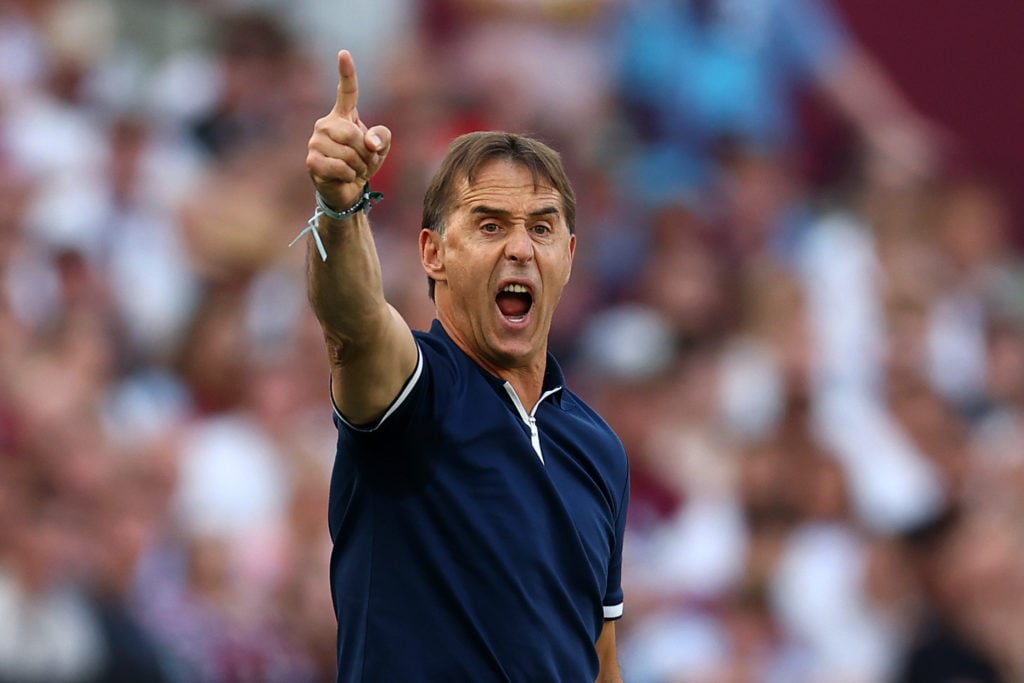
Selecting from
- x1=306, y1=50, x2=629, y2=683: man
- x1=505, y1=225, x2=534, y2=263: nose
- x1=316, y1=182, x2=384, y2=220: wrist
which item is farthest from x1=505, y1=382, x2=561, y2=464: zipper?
x1=316, y1=182, x2=384, y2=220: wrist

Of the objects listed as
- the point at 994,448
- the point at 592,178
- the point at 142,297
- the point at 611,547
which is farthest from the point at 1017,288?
the point at 611,547

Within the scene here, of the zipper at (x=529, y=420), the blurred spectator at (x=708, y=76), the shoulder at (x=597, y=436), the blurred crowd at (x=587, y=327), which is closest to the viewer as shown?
the zipper at (x=529, y=420)

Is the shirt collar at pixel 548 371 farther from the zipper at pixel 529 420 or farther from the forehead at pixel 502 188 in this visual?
the forehead at pixel 502 188

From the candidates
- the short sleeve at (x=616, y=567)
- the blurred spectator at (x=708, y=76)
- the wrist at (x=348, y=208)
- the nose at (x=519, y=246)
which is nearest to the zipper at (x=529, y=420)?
the nose at (x=519, y=246)

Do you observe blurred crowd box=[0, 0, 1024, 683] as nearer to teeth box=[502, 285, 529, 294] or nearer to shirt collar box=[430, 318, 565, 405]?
shirt collar box=[430, 318, 565, 405]

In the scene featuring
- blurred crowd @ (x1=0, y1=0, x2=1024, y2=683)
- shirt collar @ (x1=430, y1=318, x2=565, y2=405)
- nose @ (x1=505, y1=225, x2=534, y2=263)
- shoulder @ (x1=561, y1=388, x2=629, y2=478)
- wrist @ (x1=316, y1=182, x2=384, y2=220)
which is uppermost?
blurred crowd @ (x1=0, y1=0, x2=1024, y2=683)

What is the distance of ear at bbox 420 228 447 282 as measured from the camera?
340 cm

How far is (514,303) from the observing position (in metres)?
3.40

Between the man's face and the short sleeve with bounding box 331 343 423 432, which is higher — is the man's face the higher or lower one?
the higher one

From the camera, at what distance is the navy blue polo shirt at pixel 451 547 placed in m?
3.06

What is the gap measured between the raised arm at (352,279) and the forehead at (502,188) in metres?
0.40

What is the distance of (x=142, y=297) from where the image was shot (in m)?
7.65

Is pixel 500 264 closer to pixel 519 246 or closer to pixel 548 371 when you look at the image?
pixel 519 246

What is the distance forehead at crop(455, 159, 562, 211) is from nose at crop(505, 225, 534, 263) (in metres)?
0.05
